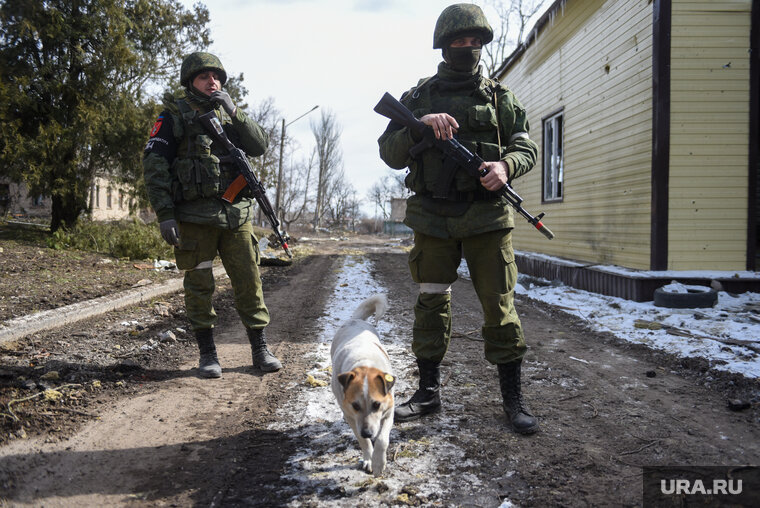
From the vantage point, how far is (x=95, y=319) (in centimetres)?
522

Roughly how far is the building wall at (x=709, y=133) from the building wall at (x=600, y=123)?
37 centimetres

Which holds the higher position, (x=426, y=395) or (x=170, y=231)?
(x=170, y=231)

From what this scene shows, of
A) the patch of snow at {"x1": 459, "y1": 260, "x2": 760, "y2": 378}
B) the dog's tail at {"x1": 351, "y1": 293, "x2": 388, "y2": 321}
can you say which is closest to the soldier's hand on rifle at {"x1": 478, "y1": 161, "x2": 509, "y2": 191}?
the dog's tail at {"x1": 351, "y1": 293, "x2": 388, "y2": 321}

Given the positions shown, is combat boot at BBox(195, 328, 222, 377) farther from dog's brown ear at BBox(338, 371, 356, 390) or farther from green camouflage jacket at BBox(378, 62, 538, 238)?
green camouflage jacket at BBox(378, 62, 538, 238)

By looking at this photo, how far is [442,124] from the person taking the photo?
2.79 m

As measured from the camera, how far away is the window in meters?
10.5

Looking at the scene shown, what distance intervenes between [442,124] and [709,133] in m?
5.80

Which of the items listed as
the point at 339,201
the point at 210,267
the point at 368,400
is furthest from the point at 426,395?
the point at 339,201

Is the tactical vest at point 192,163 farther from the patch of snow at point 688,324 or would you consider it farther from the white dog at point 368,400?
the patch of snow at point 688,324

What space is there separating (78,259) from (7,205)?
62.1 ft

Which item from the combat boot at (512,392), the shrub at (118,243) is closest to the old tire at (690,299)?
the combat boot at (512,392)

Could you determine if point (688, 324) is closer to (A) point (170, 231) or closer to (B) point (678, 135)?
(B) point (678, 135)

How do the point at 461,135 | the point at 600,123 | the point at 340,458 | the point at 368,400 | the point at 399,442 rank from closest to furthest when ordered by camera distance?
the point at 368,400 → the point at 340,458 → the point at 399,442 → the point at 461,135 → the point at 600,123

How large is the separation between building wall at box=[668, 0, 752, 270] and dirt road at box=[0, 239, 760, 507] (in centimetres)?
323
